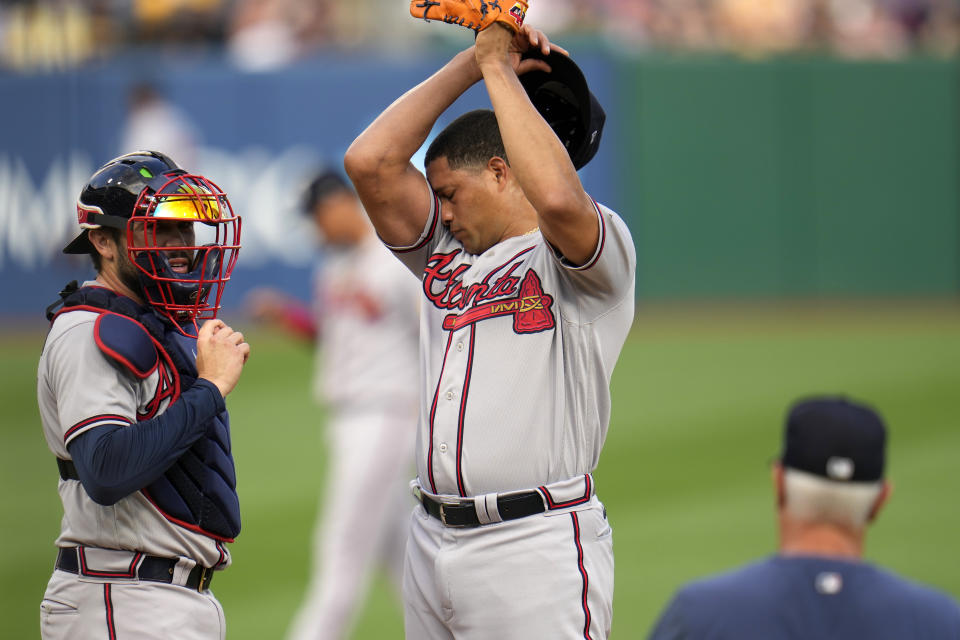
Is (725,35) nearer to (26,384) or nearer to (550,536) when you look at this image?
(26,384)

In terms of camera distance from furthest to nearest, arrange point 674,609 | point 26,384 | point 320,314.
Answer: point 26,384
point 320,314
point 674,609

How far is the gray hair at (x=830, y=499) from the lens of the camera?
2.64 metres

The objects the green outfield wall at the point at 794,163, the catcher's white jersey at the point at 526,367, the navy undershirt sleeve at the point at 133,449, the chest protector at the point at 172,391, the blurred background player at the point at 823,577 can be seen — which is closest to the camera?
the blurred background player at the point at 823,577

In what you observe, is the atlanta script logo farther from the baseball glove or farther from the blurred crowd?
the blurred crowd

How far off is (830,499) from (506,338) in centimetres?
118

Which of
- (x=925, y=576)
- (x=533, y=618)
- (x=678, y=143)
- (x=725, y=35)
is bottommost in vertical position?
(x=925, y=576)

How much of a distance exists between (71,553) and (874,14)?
17.2 m

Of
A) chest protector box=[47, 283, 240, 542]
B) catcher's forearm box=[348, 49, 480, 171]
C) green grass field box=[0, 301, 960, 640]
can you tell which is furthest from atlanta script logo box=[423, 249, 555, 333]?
green grass field box=[0, 301, 960, 640]

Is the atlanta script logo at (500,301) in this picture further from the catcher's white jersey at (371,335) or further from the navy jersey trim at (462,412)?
the catcher's white jersey at (371,335)

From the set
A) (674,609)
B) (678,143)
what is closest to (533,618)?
(674,609)

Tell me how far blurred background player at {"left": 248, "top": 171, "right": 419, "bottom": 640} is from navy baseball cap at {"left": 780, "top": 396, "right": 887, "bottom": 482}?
3688 mm

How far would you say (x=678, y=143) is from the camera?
53.7ft

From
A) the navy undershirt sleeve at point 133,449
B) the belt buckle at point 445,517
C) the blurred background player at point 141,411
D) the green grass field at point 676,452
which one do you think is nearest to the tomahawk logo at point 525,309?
the belt buckle at point 445,517

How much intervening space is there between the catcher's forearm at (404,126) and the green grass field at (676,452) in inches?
134
